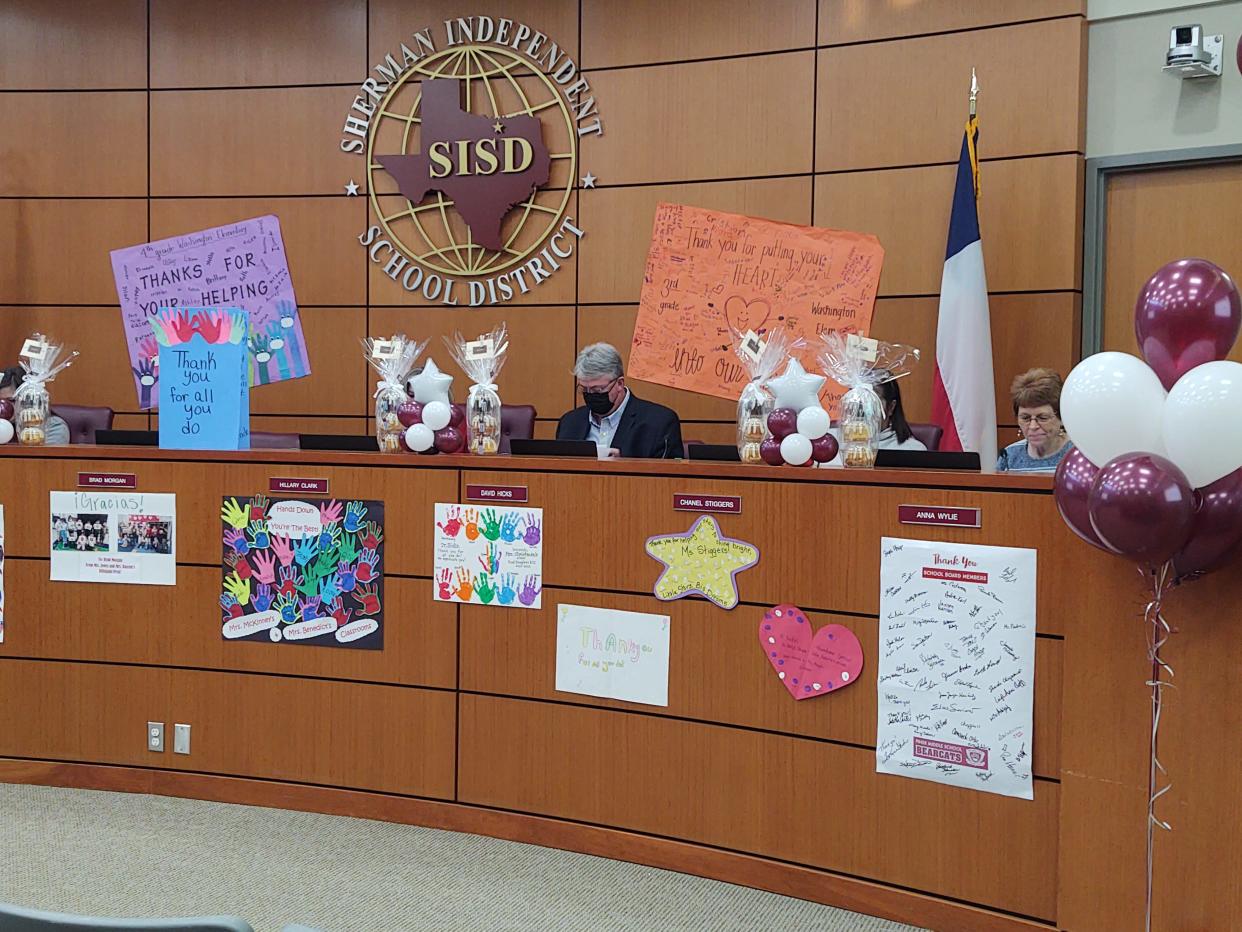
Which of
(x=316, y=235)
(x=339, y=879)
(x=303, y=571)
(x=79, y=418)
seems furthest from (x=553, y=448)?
(x=316, y=235)

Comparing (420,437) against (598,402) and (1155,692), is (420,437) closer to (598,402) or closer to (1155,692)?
(598,402)

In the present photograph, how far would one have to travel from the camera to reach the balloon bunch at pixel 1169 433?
2.13 metres

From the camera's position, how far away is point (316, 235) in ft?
20.4

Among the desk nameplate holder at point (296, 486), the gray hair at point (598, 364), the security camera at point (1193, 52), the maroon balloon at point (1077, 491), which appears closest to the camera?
the maroon balloon at point (1077, 491)

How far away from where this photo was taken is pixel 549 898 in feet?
10.3

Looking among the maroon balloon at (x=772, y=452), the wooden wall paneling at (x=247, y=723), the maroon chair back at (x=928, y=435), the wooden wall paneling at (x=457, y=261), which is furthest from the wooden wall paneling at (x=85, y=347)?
the maroon balloon at (x=772, y=452)

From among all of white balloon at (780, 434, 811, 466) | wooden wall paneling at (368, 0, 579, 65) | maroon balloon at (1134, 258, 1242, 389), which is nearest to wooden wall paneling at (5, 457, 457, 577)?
white balloon at (780, 434, 811, 466)

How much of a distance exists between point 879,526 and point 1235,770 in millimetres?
951

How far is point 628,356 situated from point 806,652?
2875 millimetres

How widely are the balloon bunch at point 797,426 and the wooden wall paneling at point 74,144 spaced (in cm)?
452

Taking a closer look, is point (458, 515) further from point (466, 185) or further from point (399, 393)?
point (466, 185)

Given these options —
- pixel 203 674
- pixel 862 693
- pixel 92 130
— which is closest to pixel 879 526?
pixel 862 693

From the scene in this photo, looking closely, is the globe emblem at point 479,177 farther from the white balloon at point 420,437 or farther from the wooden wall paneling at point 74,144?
the white balloon at point 420,437
